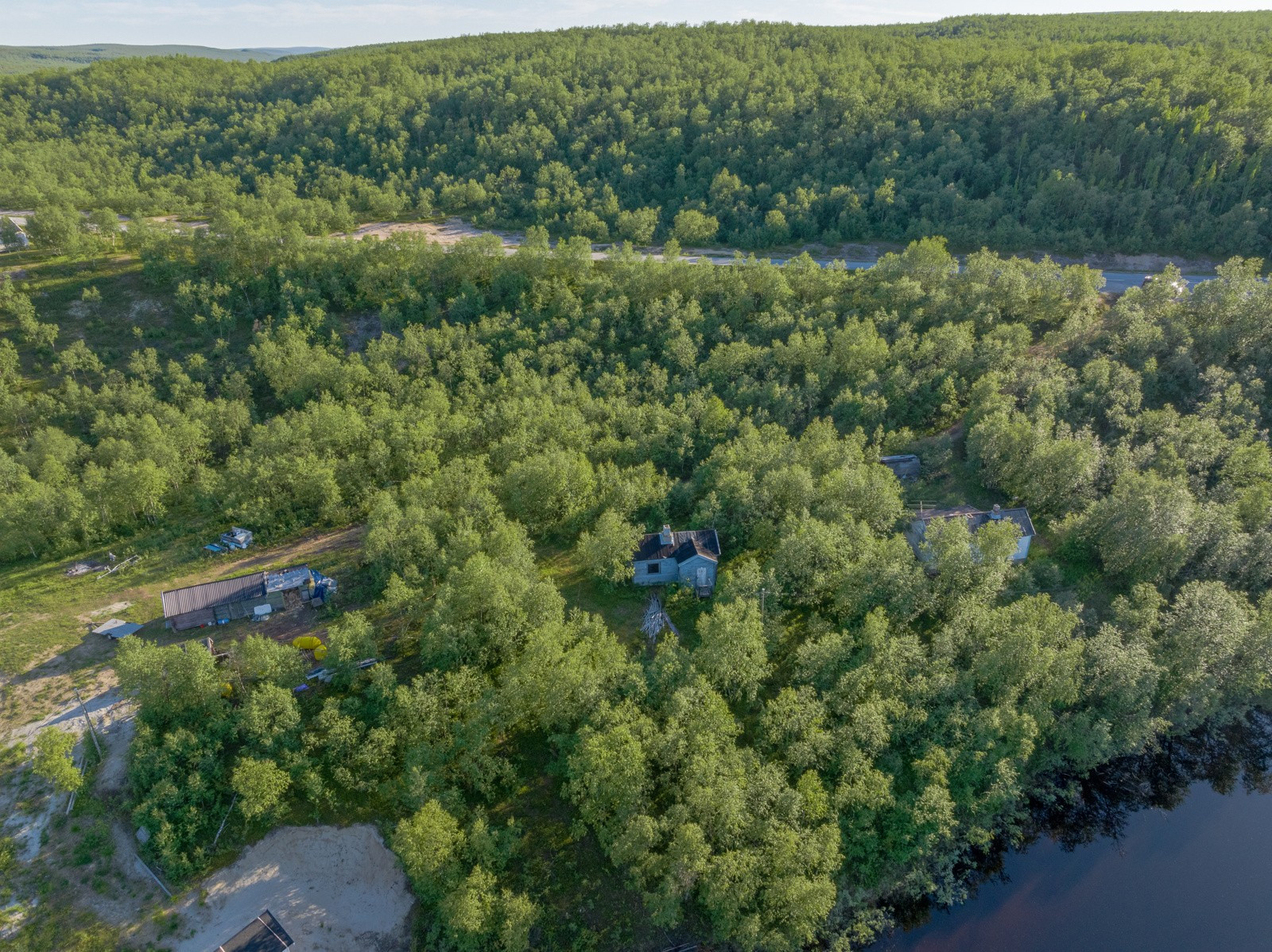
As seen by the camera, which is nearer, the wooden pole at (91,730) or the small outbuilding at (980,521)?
the wooden pole at (91,730)

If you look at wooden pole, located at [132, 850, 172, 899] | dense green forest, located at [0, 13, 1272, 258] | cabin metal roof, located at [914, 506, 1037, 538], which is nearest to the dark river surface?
cabin metal roof, located at [914, 506, 1037, 538]

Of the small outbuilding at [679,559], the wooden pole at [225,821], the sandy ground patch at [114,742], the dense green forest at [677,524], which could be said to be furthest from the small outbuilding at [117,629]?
the small outbuilding at [679,559]

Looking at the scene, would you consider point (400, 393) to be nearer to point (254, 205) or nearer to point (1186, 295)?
point (254, 205)

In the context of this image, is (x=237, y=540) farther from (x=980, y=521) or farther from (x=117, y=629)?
(x=980, y=521)

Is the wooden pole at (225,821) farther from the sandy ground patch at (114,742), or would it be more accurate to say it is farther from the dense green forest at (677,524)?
the sandy ground patch at (114,742)

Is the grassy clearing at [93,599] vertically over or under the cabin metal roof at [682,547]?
under

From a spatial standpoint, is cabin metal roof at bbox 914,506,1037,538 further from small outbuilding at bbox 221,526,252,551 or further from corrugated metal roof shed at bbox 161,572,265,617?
small outbuilding at bbox 221,526,252,551

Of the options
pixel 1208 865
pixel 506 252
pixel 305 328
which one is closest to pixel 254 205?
pixel 305 328

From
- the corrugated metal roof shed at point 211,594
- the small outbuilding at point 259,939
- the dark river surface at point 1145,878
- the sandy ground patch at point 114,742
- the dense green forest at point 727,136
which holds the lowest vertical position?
the dark river surface at point 1145,878

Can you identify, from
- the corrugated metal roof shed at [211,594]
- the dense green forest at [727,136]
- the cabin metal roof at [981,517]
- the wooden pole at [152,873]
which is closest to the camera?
the wooden pole at [152,873]
